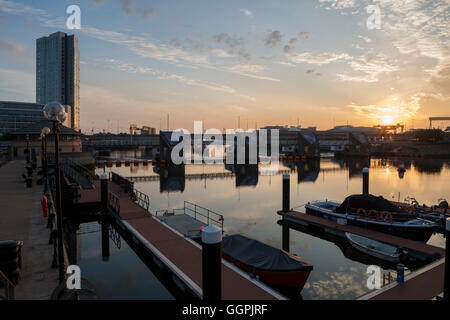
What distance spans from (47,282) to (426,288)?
16.7m

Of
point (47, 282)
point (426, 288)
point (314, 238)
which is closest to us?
point (47, 282)

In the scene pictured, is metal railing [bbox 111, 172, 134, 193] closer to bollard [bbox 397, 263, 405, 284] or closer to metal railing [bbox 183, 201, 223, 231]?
metal railing [bbox 183, 201, 223, 231]

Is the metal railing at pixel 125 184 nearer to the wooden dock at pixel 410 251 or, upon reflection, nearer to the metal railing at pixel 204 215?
the metal railing at pixel 204 215

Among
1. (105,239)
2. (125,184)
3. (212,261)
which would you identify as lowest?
(105,239)

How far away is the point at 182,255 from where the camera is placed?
1784 cm

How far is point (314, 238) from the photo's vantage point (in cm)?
2667

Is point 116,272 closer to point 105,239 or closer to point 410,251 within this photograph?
point 105,239

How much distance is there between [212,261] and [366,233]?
18.8 meters

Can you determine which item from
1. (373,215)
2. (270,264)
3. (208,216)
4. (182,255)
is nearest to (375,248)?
(373,215)
